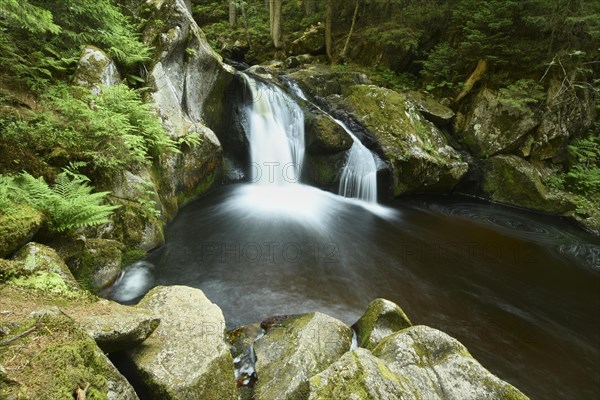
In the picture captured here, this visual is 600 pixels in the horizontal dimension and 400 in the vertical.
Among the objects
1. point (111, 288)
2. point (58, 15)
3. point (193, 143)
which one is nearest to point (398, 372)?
point (111, 288)

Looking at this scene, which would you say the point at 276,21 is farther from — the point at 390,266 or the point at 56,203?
the point at 56,203

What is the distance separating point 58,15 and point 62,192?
441cm

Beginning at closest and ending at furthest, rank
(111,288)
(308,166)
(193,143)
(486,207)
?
1. (111,288)
2. (193,143)
3. (308,166)
4. (486,207)

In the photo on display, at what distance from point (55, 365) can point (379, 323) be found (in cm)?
311

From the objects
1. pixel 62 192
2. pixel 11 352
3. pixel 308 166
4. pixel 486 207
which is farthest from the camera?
pixel 486 207

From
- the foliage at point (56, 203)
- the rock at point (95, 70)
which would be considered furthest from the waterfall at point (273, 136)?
the foliage at point (56, 203)

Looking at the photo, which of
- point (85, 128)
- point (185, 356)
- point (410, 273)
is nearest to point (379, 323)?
point (185, 356)

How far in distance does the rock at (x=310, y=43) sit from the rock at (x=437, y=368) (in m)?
17.8

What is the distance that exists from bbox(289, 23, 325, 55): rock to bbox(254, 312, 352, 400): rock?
17.4m

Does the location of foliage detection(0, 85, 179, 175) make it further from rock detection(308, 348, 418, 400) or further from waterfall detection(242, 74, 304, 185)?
waterfall detection(242, 74, 304, 185)

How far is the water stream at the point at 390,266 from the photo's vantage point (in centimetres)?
482

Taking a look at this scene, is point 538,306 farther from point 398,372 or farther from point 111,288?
point 111,288

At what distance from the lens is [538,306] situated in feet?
20.5

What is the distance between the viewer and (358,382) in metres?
2.44
